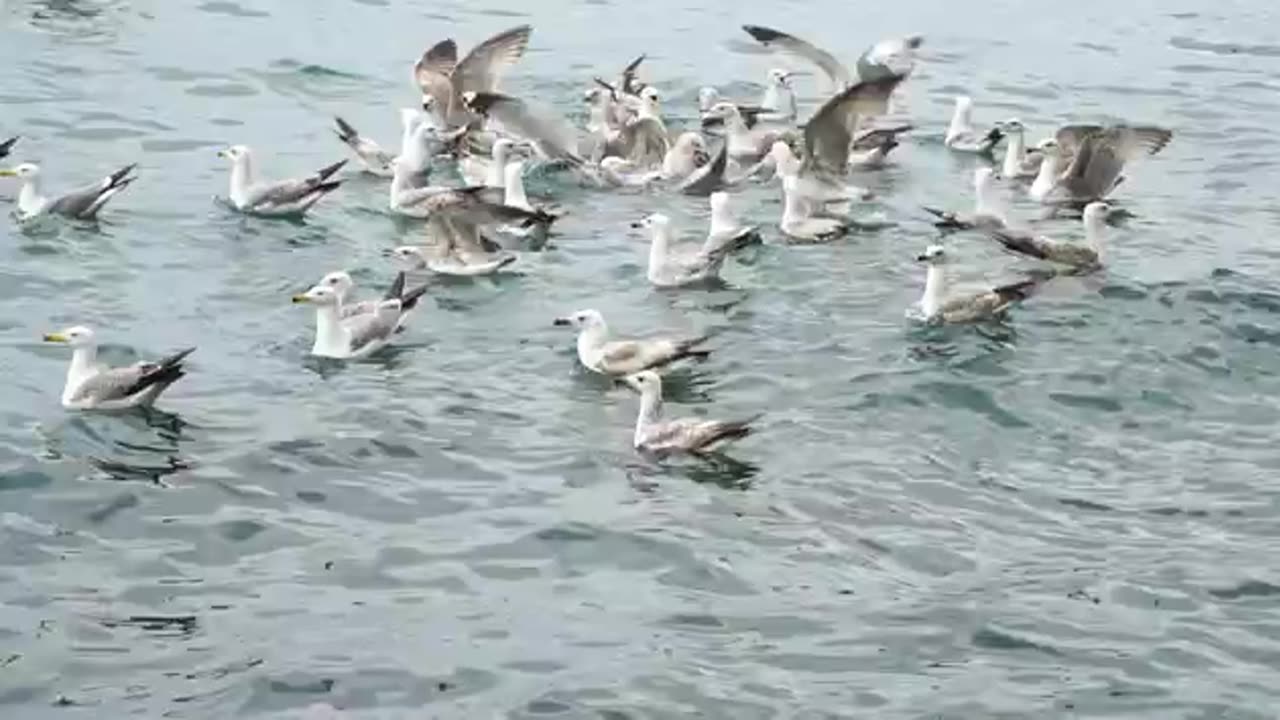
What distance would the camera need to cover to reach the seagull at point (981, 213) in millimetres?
20969

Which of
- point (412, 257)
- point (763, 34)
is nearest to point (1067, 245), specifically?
point (412, 257)

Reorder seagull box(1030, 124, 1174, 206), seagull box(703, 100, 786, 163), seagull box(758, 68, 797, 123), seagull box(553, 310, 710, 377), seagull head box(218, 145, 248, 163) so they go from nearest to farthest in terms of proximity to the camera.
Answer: seagull box(553, 310, 710, 377), seagull head box(218, 145, 248, 163), seagull box(1030, 124, 1174, 206), seagull box(703, 100, 786, 163), seagull box(758, 68, 797, 123)

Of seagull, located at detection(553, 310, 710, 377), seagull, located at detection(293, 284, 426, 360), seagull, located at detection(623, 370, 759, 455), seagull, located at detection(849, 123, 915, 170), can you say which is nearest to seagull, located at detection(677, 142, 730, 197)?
seagull, located at detection(849, 123, 915, 170)

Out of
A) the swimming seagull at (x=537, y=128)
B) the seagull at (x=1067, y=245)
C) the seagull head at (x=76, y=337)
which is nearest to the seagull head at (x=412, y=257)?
the swimming seagull at (x=537, y=128)

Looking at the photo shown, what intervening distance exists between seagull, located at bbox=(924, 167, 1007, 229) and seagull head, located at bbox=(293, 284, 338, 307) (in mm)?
6371

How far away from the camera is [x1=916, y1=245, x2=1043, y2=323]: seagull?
18.6 metres

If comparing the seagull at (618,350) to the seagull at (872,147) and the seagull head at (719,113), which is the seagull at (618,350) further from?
the seagull head at (719,113)

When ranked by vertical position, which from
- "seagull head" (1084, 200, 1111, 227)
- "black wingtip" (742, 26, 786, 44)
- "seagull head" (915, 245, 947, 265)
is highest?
"black wingtip" (742, 26, 786, 44)

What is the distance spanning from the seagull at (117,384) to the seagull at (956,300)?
20.7 ft

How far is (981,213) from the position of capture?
838 inches

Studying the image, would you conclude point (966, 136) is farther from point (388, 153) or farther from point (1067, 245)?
point (388, 153)

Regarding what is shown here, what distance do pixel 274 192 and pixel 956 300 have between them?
683cm

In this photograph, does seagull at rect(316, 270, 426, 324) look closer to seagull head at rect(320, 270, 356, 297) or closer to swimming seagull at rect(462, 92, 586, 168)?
seagull head at rect(320, 270, 356, 297)

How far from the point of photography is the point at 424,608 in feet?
42.3
